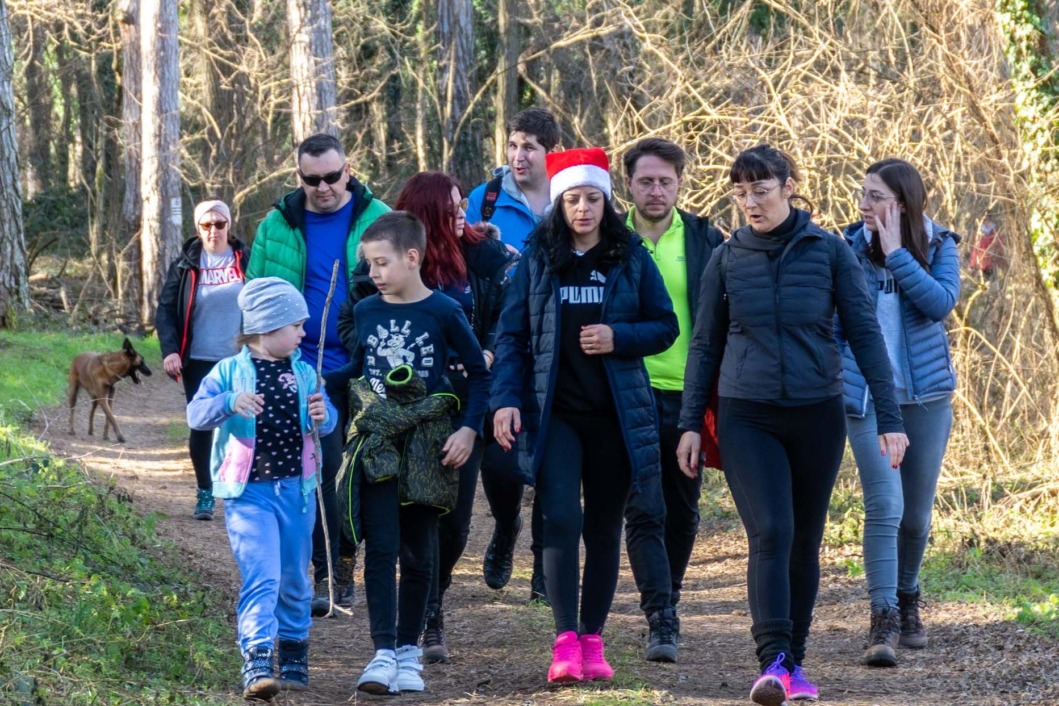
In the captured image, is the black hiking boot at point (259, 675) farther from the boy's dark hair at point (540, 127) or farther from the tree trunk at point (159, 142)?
the tree trunk at point (159, 142)

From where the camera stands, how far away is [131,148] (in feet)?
76.4

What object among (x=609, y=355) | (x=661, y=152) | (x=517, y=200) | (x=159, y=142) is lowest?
(x=609, y=355)

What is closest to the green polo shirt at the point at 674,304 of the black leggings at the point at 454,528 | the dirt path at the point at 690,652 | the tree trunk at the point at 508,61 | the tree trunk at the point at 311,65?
the black leggings at the point at 454,528

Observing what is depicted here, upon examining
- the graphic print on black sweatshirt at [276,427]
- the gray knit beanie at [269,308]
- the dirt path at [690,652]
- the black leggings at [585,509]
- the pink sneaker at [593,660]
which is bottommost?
the dirt path at [690,652]

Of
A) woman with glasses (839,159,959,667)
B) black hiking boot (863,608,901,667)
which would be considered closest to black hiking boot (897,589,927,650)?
woman with glasses (839,159,959,667)

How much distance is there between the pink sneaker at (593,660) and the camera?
533 cm

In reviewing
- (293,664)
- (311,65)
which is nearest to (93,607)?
(293,664)

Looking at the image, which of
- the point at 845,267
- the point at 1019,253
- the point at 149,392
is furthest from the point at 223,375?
the point at 149,392

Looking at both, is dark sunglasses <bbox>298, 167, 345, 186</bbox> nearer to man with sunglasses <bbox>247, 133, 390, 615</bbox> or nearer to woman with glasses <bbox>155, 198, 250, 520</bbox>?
man with sunglasses <bbox>247, 133, 390, 615</bbox>

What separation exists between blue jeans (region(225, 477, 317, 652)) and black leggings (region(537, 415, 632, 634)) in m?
0.95

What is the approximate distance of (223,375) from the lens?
5.23 m

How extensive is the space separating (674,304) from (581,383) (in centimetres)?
104

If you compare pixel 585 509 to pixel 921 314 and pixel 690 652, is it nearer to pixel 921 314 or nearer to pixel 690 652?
pixel 690 652

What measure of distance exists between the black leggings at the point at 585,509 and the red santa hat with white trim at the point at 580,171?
0.93m
